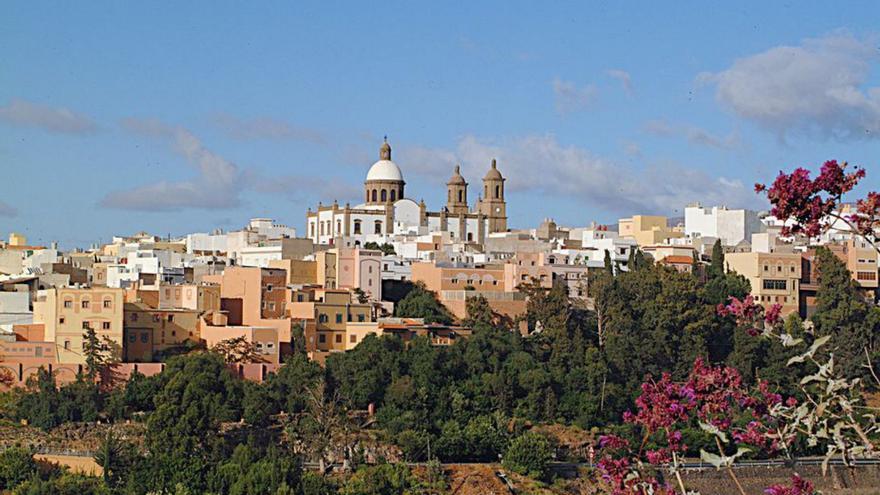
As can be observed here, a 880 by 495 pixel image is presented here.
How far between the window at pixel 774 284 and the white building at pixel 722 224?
903 cm

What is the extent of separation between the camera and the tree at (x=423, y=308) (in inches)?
1361

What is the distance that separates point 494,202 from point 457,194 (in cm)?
150

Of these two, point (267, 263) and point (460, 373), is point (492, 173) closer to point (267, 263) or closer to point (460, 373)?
point (267, 263)

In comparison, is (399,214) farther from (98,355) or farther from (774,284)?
(98,355)

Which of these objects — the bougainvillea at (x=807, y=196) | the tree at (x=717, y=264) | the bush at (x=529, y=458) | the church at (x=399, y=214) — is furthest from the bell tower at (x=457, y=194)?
the bougainvillea at (x=807, y=196)

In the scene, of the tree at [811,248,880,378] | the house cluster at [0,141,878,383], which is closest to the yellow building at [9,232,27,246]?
the house cluster at [0,141,878,383]

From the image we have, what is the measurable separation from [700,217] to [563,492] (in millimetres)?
22916

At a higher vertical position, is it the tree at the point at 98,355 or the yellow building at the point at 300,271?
the yellow building at the point at 300,271

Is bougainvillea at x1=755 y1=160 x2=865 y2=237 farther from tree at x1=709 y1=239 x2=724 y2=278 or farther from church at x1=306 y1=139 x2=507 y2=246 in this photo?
church at x1=306 y1=139 x2=507 y2=246

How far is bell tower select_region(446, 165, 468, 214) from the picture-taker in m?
52.3

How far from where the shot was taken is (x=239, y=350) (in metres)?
30.7

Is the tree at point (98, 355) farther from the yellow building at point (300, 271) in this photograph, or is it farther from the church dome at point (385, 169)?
the church dome at point (385, 169)

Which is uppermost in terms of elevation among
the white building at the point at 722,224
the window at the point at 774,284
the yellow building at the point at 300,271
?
the white building at the point at 722,224

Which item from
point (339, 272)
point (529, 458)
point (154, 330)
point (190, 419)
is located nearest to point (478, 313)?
point (339, 272)
